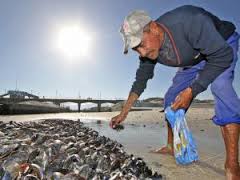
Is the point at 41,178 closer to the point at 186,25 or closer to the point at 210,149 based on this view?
the point at 186,25

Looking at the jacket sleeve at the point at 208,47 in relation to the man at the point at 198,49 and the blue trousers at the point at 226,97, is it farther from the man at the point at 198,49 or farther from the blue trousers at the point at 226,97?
the blue trousers at the point at 226,97

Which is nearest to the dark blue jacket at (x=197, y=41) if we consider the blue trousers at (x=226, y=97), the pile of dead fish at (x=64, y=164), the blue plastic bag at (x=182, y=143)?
the blue trousers at (x=226, y=97)

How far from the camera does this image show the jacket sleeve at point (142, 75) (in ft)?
16.8

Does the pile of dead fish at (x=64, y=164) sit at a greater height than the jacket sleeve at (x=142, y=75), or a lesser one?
lesser

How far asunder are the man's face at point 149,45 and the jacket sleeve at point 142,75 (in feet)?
4.42

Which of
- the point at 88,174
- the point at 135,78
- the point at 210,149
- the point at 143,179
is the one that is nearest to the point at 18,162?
the point at 88,174

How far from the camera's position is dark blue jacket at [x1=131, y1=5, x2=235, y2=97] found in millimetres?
3524

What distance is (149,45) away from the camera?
3.65m

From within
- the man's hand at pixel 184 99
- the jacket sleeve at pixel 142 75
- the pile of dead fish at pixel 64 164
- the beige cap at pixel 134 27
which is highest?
the beige cap at pixel 134 27

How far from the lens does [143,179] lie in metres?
3.73

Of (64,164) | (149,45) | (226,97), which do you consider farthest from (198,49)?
(64,164)

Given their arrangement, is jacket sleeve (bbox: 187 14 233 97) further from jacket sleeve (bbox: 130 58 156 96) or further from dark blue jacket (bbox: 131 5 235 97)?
jacket sleeve (bbox: 130 58 156 96)

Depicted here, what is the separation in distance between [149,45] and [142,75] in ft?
5.21

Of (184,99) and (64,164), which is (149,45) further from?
(64,164)
